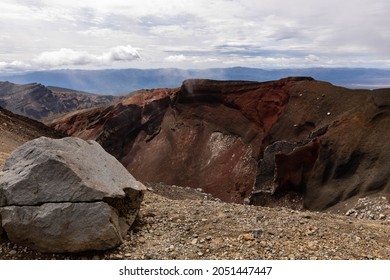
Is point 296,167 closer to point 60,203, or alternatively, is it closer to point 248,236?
point 248,236

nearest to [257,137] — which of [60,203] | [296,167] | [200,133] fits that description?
[200,133]

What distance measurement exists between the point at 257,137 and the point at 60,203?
32698 millimetres

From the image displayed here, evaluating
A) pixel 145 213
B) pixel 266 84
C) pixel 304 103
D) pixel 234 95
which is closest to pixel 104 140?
pixel 234 95

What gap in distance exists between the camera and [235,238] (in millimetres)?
9898

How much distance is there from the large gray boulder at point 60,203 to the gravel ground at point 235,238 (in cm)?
36

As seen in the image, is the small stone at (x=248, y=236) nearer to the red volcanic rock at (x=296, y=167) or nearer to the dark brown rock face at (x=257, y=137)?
the dark brown rock face at (x=257, y=137)

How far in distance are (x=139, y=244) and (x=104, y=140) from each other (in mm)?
47674

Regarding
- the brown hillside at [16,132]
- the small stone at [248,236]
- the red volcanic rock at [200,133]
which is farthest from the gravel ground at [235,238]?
the red volcanic rock at [200,133]

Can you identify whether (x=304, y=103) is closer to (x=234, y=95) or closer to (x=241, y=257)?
(x=234, y=95)

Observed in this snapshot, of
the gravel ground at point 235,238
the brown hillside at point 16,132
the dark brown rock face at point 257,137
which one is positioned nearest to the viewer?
the gravel ground at point 235,238

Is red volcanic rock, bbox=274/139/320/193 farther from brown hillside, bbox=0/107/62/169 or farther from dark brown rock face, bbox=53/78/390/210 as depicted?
brown hillside, bbox=0/107/62/169

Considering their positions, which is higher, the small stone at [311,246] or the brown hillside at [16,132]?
the small stone at [311,246]

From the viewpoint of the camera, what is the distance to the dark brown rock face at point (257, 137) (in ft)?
86.1

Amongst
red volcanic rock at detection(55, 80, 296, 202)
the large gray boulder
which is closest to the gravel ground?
the large gray boulder
